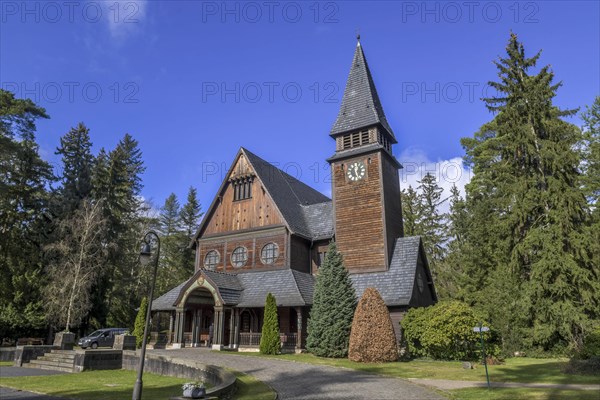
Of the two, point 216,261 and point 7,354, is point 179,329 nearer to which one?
point 216,261

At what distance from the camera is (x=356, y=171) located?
31.8 meters

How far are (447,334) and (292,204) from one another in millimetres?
17554

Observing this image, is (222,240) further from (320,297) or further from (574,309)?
(574,309)

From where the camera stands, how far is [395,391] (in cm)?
1276

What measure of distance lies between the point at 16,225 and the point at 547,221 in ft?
135

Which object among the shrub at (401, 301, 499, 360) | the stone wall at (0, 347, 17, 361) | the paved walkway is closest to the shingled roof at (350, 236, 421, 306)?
the shrub at (401, 301, 499, 360)

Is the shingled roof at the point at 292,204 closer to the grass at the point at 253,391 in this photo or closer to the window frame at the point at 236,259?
the window frame at the point at 236,259

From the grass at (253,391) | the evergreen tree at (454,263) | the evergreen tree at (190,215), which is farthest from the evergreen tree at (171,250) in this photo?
the grass at (253,391)

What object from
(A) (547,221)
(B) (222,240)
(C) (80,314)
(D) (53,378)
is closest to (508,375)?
(A) (547,221)

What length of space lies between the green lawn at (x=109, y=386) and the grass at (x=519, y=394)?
564 centimetres

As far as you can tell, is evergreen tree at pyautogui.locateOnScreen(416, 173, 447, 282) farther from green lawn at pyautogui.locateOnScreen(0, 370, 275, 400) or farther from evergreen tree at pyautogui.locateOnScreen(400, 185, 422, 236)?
green lawn at pyautogui.locateOnScreen(0, 370, 275, 400)

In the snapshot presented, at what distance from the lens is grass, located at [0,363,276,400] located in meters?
12.7

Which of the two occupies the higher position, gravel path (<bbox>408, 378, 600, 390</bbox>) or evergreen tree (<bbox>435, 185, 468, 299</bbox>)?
evergreen tree (<bbox>435, 185, 468, 299</bbox>)

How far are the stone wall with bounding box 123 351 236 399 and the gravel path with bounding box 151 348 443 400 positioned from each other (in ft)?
5.01
